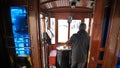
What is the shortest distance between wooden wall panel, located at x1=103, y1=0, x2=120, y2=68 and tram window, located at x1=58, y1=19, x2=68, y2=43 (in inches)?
114

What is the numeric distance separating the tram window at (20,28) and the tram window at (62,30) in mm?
2736

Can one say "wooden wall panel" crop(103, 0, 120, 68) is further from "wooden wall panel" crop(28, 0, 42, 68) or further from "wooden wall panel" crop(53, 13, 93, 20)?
"wooden wall panel" crop(53, 13, 93, 20)

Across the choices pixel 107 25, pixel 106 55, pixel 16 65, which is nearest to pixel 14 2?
pixel 16 65

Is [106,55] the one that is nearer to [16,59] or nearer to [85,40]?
[85,40]

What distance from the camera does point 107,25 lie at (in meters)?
1.66

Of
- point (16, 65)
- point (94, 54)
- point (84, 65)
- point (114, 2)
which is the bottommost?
point (84, 65)

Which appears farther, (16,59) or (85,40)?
(85,40)

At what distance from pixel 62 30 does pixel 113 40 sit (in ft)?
9.81

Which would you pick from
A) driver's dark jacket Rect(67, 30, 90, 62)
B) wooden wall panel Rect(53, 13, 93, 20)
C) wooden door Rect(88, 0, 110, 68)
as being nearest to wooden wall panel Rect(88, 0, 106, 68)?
wooden door Rect(88, 0, 110, 68)

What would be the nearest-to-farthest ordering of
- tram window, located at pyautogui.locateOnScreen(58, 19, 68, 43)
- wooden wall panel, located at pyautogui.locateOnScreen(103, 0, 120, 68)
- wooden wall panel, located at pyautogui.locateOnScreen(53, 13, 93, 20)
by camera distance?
wooden wall panel, located at pyautogui.locateOnScreen(103, 0, 120, 68) → wooden wall panel, located at pyautogui.locateOnScreen(53, 13, 93, 20) → tram window, located at pyautogui.locateOnScreen(58, 19, 68, 43)

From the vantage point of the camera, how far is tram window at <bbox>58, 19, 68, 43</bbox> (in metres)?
4.44

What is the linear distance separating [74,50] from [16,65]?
55.7 inches

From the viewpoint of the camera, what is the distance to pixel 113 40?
5.42 feet

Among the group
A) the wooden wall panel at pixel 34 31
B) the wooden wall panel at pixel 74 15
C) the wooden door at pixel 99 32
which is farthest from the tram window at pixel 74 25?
the wooden wall panel at pixel 34 31
